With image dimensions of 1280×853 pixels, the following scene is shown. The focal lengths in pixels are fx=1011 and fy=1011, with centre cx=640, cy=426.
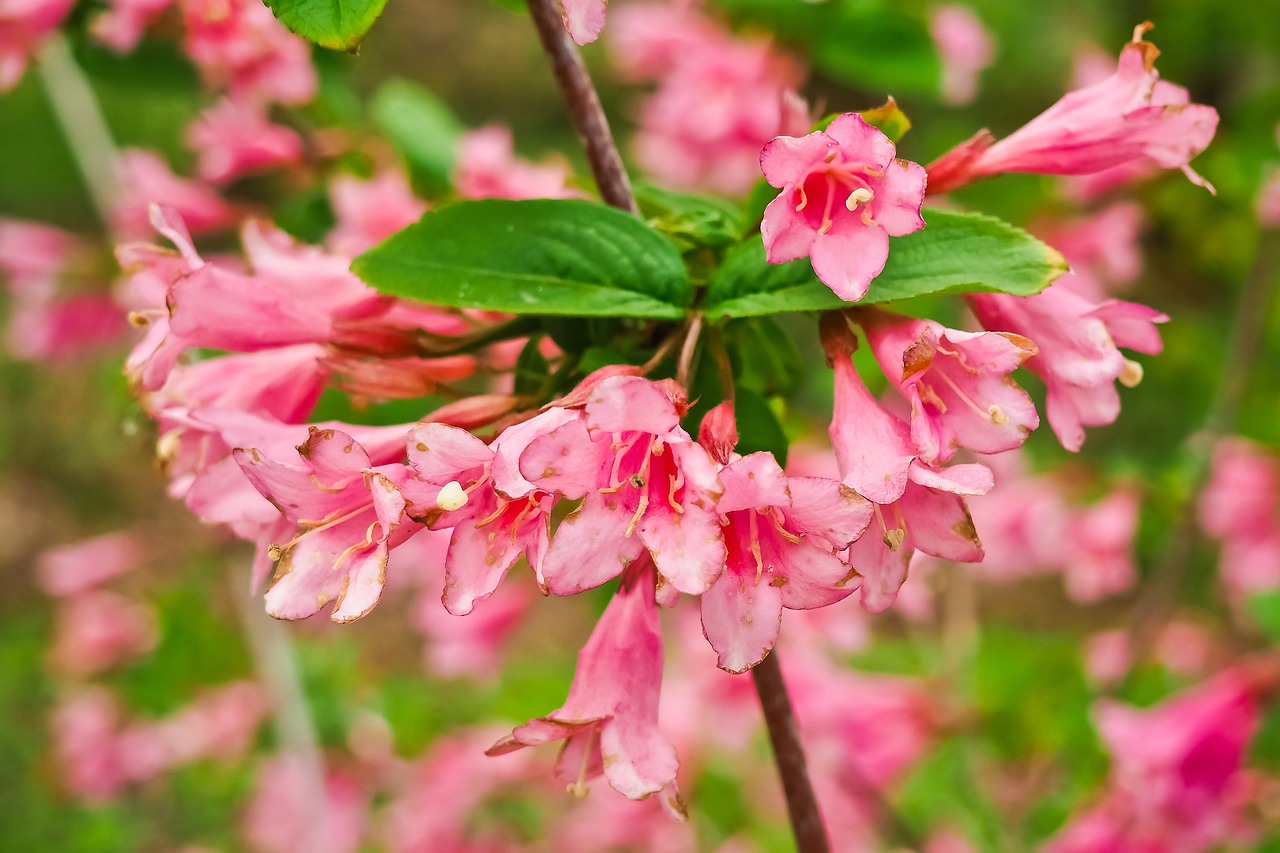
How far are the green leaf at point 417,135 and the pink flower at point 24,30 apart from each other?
33 cm

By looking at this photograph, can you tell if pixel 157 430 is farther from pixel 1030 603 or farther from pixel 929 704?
pixel 1030 603

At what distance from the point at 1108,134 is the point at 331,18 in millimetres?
423

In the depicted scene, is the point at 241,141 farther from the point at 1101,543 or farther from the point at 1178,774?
the point at 1101,543

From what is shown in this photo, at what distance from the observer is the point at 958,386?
0.52 m

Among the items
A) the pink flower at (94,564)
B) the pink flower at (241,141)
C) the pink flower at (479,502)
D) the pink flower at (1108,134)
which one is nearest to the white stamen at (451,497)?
the pink flower at (479,502)

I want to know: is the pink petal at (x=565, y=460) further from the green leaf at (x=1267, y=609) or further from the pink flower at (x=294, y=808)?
the pink flower at (x=294, y=808)

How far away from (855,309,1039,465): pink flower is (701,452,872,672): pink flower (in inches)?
2.9

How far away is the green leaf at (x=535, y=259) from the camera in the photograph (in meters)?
0.53

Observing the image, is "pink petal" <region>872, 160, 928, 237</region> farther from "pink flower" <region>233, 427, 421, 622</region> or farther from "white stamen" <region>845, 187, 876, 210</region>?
"pink flower" <region>233, 427, 421, 622</region>

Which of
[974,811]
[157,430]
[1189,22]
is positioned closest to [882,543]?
[157,430]

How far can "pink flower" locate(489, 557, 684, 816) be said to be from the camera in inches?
19.7

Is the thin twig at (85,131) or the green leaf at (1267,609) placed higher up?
the thin twig at (85,131)

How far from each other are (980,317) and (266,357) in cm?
42

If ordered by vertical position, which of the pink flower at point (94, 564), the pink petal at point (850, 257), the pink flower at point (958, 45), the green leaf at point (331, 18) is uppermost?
the green leaf at point (331, 18)
